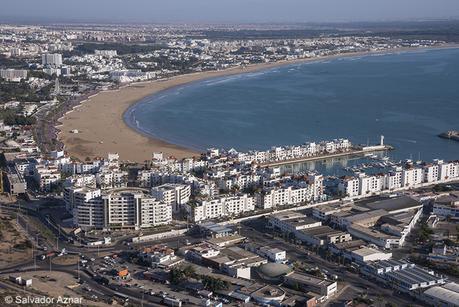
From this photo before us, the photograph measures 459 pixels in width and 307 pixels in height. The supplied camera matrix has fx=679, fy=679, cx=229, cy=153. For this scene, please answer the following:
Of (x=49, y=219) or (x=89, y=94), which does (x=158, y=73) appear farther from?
(x=49, y=219)

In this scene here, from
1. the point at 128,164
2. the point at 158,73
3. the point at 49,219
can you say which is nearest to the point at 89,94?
the point at 158,73

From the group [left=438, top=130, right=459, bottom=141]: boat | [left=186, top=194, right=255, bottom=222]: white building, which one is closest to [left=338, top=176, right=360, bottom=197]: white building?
[left=186, top=194, right=255, bottom=222]: white building

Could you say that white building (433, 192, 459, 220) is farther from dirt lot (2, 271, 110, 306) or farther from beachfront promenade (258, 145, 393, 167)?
dirt lot (2, 271, 110, 306)

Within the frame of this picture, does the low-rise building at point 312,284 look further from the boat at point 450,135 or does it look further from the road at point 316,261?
the boat at point 450,135

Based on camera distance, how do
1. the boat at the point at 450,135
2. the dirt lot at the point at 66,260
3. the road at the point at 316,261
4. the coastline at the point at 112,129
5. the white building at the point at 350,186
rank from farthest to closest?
the boat at the point at 450,135, the coastline at the point at 112,129, the white building at the point at 350,186, the dirt lot at the point at 66,260, the road at the point at 316,261

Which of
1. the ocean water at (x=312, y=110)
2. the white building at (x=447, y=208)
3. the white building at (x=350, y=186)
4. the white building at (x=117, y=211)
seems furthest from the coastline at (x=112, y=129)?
the white building at (x=447, y=208)

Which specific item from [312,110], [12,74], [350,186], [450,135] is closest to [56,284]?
[350,186]
